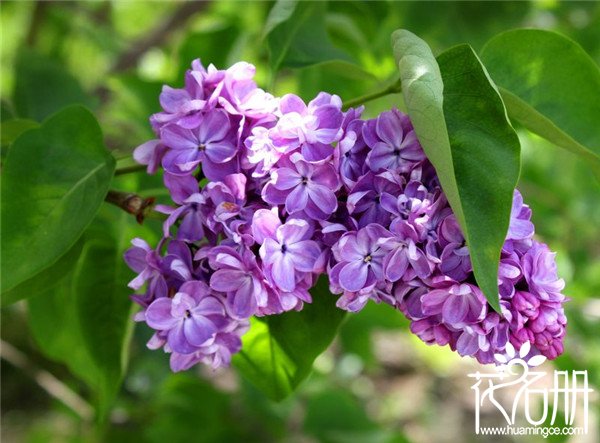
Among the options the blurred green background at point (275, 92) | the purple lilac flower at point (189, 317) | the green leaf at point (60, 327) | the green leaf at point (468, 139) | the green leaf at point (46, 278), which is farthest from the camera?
the blurred green background at point (275, 92)

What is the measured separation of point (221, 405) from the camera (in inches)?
71.5

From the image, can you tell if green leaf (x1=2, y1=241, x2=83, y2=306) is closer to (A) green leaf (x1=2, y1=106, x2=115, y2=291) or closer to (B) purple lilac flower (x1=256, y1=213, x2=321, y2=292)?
(A) green leaf (x1=2, y1=106, x2=115, y2=291)

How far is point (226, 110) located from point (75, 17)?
1488mm

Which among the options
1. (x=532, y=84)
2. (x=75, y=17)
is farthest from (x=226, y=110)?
(x=75, y=17)

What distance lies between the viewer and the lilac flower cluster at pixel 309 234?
0.59 meters

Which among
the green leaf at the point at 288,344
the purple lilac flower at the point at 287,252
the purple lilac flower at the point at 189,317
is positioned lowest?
the green leaf at the point at 288,344

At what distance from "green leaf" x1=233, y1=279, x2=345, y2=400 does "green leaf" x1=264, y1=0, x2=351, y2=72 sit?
278 mm

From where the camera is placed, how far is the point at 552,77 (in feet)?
2.40

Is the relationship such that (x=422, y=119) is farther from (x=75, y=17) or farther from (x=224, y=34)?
(x=75, y=17)

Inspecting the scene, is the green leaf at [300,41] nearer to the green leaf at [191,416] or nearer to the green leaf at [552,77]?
the green leaf at [552,77]

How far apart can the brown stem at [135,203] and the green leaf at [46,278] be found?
2.4 inches

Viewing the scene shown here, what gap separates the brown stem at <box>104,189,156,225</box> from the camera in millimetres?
749

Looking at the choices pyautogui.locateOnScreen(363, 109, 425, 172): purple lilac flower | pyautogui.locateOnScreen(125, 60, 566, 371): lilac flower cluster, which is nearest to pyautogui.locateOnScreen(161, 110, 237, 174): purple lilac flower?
pyautogui.locateOnScreen(125, 60, 566, 371): lilac flower cluster

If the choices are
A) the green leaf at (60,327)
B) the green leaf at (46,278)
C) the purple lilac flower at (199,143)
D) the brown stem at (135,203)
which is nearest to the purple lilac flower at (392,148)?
the purple lilac flower at (199,143)
